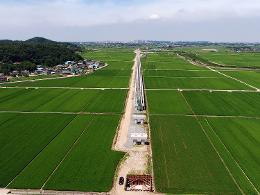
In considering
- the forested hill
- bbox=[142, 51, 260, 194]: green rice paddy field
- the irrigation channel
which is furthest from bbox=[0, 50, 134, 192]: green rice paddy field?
the forested hill

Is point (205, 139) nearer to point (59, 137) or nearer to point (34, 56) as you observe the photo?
point (59, 137)

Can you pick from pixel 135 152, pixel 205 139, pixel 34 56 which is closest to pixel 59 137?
pixel 135 152

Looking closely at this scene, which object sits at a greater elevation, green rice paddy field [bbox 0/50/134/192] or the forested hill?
the forested hill

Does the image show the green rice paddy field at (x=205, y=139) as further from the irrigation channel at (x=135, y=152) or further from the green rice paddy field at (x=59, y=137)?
the green rice paddy field at (x=59, y=137)

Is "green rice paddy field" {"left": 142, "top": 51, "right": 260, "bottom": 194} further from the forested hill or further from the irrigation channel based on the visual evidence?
the forested hill

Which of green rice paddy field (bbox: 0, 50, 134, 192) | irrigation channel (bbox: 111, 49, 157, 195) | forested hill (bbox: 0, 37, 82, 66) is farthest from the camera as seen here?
forested hill (bbox: 0, 37, 82, 66)

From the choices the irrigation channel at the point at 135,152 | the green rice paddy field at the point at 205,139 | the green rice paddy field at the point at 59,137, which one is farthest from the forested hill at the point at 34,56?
the irrigation channel at the point at 135,152

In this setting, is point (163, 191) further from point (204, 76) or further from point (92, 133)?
point (204, 76)

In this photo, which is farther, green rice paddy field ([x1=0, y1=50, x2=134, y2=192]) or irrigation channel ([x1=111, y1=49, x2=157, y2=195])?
green rice paddy field ([x1=0, y1=50, x2=134, y2=192])
